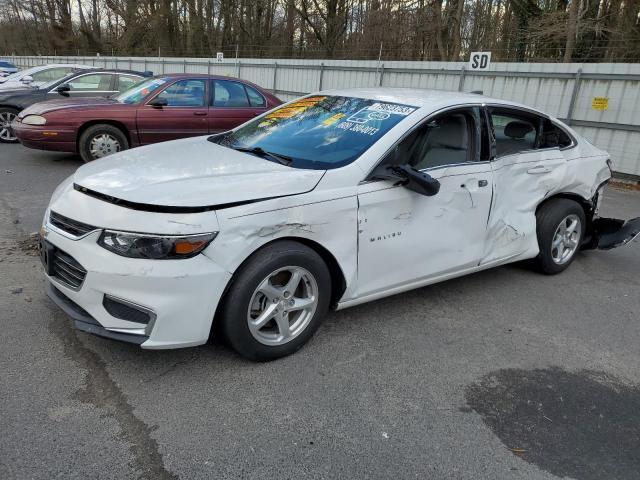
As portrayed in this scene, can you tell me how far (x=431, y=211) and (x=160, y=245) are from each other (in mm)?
1867

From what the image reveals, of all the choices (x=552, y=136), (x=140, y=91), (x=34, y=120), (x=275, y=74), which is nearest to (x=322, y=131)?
(x=552, y=136)

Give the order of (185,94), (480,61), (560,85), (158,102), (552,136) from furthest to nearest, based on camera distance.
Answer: (480,61)
(560,85)
(185,94)
(158,102)
(552,136)

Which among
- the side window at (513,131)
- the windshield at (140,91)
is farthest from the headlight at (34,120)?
the side window at (513,131)

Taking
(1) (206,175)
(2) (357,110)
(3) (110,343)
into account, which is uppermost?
(2) (357,110)

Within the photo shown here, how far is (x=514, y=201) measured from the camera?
14.2 ft

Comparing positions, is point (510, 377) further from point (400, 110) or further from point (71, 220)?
point (71, 220)

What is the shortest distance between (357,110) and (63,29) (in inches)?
1874

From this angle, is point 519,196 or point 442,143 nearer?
point 442,143

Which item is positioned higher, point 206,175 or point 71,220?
point 206,175

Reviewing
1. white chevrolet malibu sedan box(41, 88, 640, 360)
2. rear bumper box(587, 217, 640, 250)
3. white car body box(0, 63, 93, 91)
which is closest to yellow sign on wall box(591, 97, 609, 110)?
rear bumper box(587, 217, 640, 250)

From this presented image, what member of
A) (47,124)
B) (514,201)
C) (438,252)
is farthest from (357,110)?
(47,124)

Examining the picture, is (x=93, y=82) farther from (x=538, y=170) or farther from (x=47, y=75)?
(x=538, y=170)

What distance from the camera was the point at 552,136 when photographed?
480 centimetres

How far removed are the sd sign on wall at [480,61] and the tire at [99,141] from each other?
7398mm
